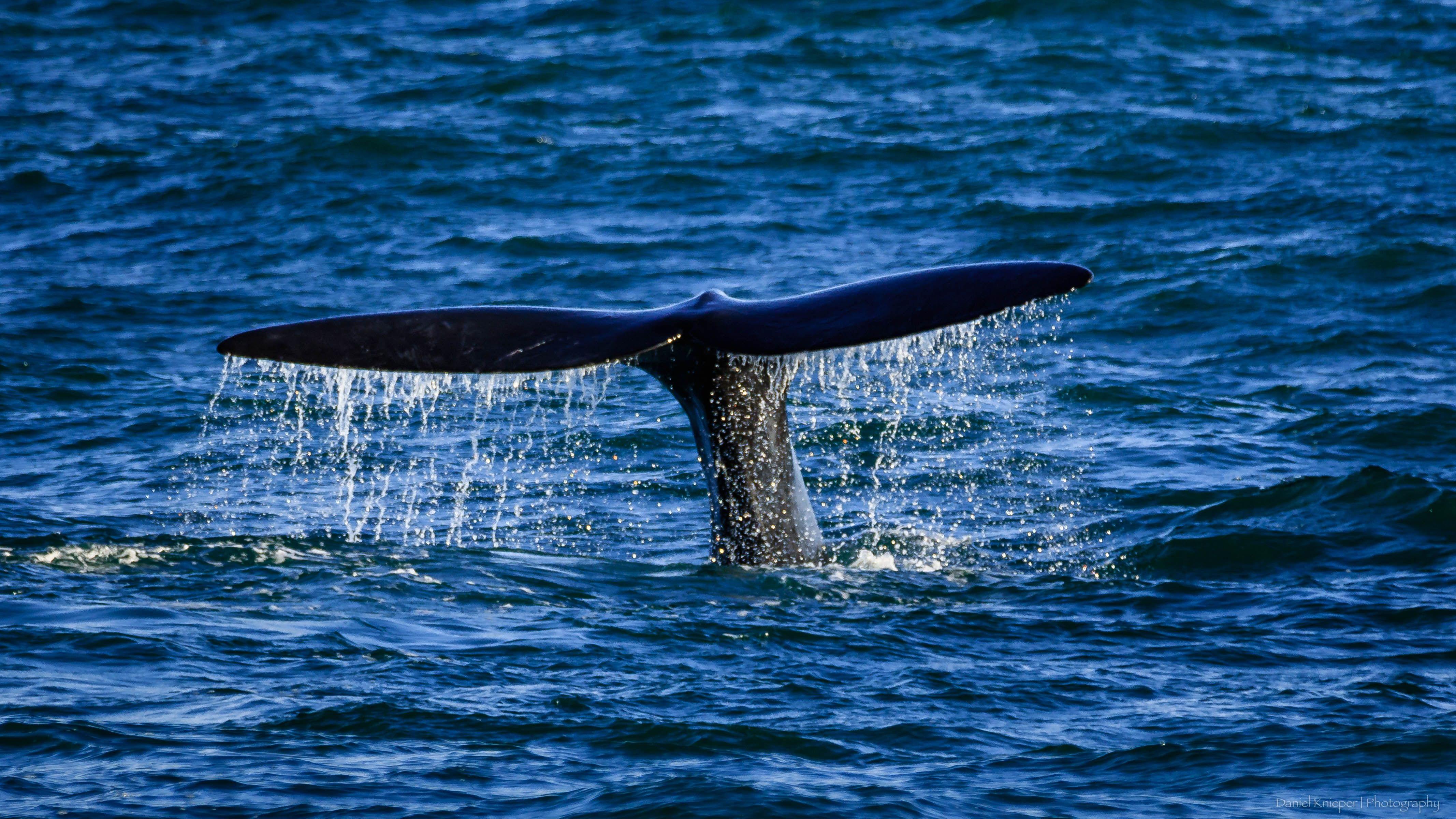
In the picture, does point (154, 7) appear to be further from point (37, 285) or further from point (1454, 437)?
point (1454, 437)

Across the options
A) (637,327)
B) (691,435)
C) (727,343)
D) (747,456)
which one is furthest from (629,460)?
(727,343)

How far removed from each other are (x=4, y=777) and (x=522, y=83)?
19.0 meters

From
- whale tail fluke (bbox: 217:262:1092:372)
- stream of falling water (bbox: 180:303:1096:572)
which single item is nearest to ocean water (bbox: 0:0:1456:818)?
stream of falling water (bbox: 180:303:1096:572)

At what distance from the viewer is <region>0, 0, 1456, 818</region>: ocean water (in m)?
6.64

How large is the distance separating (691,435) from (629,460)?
2.32 feet

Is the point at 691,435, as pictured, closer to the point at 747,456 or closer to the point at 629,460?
the point at 629,460

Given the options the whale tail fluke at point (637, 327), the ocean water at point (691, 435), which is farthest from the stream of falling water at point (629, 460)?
the whale tail fluke at point (637, 327)

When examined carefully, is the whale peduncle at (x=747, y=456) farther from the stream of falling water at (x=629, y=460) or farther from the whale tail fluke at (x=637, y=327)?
the whale tail fluke at (x=637, y=327)

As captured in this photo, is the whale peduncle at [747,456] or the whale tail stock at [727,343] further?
the whale peduncle at [747,456]

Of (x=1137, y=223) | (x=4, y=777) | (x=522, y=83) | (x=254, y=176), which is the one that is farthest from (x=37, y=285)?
(x=4, y=777)

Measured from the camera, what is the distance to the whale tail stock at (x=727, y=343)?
279 inches

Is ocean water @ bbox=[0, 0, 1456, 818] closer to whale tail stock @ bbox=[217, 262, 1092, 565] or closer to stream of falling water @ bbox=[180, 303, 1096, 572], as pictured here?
stream of falling water @ bbox=[180, 303, 1096, 572]

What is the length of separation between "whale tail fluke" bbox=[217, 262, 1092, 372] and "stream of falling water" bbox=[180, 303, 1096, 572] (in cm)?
24

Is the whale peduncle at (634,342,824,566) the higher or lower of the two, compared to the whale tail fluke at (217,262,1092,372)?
lower
